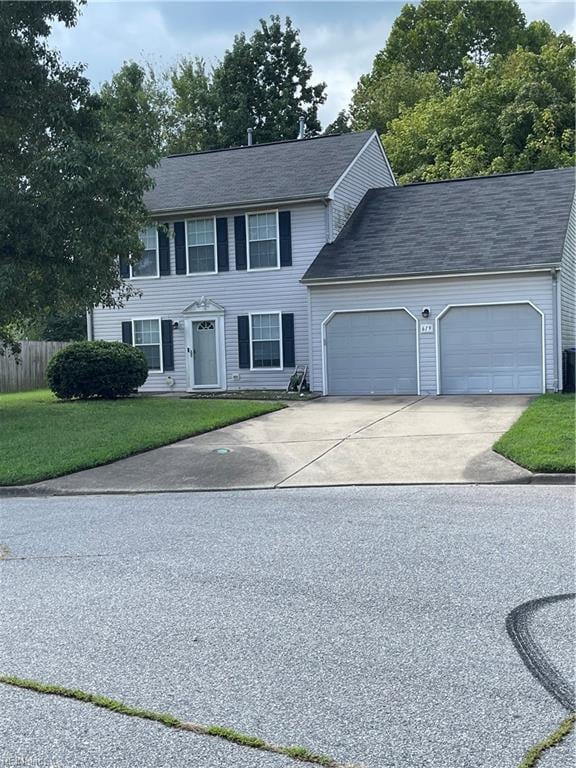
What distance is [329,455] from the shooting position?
1164 centimetres

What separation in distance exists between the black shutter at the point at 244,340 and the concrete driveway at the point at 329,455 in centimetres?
604

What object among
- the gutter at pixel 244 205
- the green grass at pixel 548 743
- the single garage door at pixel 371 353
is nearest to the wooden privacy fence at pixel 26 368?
the gutter at pixel 244 205

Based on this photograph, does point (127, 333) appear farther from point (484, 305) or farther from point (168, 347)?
point (484, 305)

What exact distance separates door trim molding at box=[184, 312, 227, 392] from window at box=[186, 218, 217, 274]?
128 centimetres

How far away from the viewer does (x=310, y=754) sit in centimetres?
319

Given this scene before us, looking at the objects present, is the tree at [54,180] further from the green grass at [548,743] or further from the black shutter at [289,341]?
the green grass at [548,743]

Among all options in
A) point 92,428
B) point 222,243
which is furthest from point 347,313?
point 92,428

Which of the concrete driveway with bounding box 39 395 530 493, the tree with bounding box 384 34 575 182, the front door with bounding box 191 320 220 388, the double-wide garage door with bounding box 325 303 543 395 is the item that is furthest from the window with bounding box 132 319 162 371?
the tree with bounding box 384 34 575 182

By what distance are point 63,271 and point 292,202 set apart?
7512 millimetres

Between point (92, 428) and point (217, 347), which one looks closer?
point (92, 428)

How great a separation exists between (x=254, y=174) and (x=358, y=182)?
3042mm

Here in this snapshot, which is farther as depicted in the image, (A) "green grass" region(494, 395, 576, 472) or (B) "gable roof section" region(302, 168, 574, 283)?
(B) "gable roof section" region(302, 168, 574, 283)

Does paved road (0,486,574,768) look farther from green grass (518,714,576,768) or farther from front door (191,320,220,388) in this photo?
front door (191,320,220,388)

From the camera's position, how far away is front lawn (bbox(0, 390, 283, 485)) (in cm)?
1171
